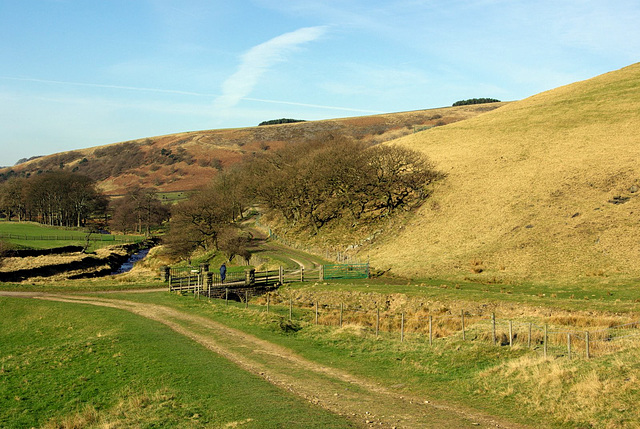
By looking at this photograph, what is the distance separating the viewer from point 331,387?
17.5 m

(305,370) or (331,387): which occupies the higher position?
(331,387)

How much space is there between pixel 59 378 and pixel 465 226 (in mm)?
49088

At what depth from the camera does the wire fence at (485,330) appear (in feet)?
67.5

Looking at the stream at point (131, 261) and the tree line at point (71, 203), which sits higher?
the tree line at point (71, 203)

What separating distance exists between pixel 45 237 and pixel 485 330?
90.4 m

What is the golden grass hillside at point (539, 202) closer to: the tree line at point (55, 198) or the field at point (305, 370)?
the field at point (305, 370)

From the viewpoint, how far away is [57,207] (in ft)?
398

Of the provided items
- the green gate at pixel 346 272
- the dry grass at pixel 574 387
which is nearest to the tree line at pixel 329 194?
the green gate at pixel 346 272

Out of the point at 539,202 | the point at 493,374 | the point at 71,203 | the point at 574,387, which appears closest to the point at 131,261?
the point at 71,203

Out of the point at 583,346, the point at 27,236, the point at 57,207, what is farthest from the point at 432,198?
the point at 57,207

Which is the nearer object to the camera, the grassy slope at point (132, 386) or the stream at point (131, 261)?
the grassy slope at point (132, 386)

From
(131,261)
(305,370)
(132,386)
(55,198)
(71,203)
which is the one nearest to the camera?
(132,386)

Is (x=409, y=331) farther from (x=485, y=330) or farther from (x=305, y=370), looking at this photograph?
(x=305, y=370)

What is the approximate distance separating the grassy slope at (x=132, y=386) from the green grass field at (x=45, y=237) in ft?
203
